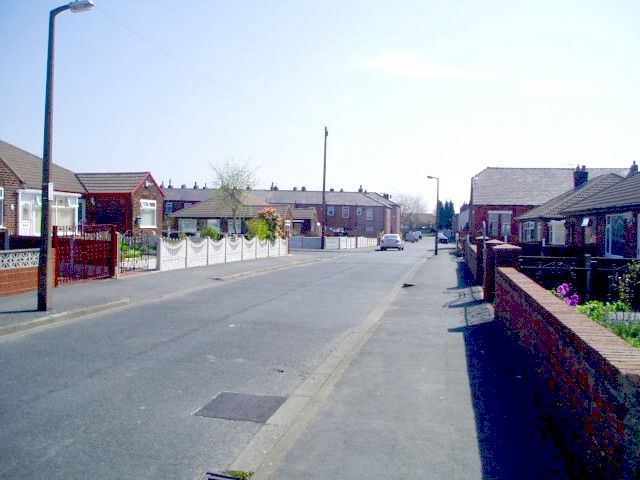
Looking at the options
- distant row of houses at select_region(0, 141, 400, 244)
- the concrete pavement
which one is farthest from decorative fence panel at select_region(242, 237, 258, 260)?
the concrete pavement

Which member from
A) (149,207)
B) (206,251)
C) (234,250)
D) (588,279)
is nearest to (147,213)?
(149,207)

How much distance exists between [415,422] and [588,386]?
1880 millimetres

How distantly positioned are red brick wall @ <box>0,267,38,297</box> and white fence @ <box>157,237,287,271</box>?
260 inches

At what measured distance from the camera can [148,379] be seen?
713 cm

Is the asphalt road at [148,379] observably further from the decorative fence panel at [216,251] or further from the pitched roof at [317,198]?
the pitched roof at [317,198]

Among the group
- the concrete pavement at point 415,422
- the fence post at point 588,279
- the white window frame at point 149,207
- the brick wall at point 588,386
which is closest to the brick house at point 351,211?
the white window frame at point 149,207

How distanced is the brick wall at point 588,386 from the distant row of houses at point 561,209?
12.8 meters

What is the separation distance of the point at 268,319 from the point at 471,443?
7232 mm

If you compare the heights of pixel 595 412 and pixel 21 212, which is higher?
pixel 21 212

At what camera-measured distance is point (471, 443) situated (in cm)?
509

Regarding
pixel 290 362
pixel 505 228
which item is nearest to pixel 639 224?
pixel 290 362

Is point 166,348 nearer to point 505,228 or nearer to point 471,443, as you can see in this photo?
point 471,443

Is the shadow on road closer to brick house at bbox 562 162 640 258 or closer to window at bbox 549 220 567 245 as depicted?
brick house at bbox 562 162 640 258

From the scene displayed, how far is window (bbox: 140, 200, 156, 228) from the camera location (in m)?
35.3
